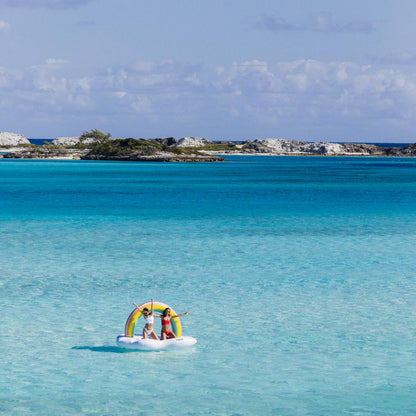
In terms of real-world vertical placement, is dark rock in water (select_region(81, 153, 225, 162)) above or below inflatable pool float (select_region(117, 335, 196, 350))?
above

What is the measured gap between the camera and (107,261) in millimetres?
23562

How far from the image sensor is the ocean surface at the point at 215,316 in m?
11.5

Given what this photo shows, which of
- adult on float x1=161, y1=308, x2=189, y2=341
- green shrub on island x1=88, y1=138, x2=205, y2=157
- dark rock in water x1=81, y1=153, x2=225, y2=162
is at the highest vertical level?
green shrub on island x1=88, y1=138, x2=205, y2=157

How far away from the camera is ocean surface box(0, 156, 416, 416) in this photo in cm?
1151

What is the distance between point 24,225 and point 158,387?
24359 mm

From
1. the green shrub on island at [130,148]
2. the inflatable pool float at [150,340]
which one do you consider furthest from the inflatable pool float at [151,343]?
the green shrub on island at [130,148]

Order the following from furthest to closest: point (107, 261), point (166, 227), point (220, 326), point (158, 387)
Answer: point (166, 227) → point (107, 261) → point (220, 326) → point (158, 387)

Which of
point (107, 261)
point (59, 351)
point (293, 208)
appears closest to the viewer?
point (59, 351)

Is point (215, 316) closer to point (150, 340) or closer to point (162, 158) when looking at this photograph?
point (150, 340)

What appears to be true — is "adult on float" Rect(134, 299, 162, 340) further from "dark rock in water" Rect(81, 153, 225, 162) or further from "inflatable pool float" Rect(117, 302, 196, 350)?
"dark rock in water" Rect(81, 153, 225, 162)

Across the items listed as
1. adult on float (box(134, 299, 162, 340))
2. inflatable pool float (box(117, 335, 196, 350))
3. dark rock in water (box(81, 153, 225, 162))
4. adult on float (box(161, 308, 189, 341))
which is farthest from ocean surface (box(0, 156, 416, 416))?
dark rock in water (box(81, 153, 225, 162))

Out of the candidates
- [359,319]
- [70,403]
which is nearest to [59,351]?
[70,403]

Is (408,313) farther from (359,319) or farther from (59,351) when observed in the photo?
(59,351)

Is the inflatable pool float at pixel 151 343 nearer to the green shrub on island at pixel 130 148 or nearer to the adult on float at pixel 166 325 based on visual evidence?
the adult on float at pixel 166 325
